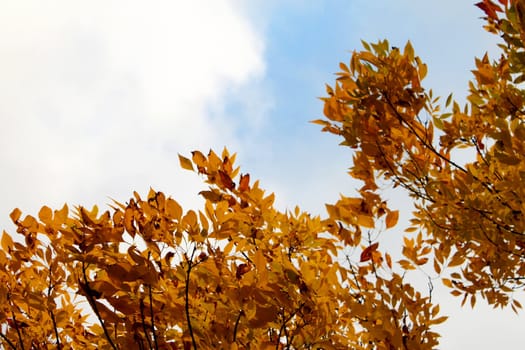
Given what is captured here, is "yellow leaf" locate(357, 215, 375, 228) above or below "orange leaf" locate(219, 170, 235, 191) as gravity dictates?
below

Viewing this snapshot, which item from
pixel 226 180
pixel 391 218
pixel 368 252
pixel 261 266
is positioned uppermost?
pixel 226 180

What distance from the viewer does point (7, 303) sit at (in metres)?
2.40

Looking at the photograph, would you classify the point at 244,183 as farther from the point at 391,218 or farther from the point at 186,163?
the point at 391,218

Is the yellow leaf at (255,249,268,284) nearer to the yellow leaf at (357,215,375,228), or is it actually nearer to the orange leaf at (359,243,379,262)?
the yellow leaf at (357,215,375,228)

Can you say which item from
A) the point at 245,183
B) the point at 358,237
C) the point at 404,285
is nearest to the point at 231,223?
the point at 245,183

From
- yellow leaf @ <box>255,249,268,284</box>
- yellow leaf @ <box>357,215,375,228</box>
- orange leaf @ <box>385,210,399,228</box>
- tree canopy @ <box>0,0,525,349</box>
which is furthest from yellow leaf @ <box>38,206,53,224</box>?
orange leaf @ <box>385,210,399,228</box>

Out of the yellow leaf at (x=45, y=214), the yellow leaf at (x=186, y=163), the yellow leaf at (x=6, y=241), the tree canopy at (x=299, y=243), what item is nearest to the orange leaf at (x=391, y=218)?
the tree canopy at (x=299, y=243)

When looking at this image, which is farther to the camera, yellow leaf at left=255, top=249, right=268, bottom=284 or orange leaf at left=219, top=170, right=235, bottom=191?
orange leaf at left=219, top=170, right=235, bottom=191

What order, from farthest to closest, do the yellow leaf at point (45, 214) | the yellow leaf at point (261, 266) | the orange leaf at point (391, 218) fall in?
1. the orange leaf at point (391, 218)
2. the yellow leaf at point (45, 214)
3. the yellow leaf at point (261, 266)

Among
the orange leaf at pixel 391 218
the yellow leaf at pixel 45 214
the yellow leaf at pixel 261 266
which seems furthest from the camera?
the orange leaf at pixel 391 218

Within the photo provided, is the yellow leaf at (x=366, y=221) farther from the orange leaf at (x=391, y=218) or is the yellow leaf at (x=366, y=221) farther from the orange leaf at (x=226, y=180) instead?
the orange leaf at (x=226, y=180)

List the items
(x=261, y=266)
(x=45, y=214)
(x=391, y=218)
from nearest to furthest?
(x=261, y=266) → (x=45, y=214) → (x=391, y=218)

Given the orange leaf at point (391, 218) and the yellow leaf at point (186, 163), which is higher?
the yellow leaf at point (186, 163)

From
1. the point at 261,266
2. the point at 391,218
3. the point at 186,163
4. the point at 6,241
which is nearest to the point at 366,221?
the point at 391,218
